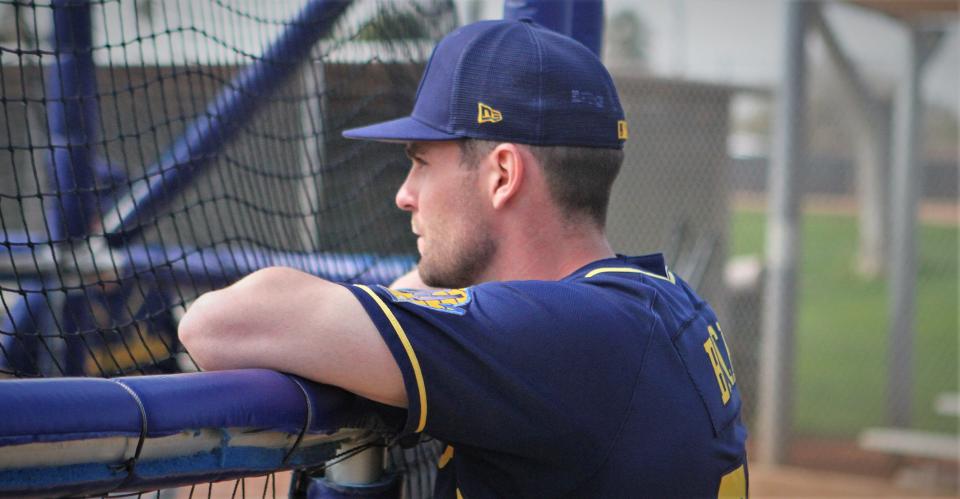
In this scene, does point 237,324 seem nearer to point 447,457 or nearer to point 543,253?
point 447,457

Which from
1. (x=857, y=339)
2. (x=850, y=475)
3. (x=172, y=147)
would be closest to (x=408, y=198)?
(x=172, y=147)

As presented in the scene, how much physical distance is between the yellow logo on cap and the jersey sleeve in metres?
0.38

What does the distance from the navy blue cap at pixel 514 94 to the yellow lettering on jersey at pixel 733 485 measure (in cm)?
59

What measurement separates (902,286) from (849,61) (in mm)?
1468

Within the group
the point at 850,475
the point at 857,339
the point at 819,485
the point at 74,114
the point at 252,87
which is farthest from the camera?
the point at 857,339

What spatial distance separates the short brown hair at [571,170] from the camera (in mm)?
1763

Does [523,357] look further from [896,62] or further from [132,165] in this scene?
[896,62]

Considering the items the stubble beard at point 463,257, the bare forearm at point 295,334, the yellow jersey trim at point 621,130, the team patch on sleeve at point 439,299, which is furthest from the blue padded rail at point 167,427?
the yellow jersey trim at point 621,130

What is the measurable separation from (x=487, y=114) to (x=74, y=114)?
156 cm

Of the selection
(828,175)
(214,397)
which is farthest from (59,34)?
(828,175)

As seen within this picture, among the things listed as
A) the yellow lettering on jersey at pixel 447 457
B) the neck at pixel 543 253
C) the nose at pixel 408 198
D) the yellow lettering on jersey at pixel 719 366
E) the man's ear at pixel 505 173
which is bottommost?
the yellow lettering on jersey at pixel 447 457

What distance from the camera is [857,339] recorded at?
11.3m

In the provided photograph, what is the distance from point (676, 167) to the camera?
22.2ft

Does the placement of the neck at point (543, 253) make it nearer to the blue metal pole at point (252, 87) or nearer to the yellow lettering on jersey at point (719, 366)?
the yellow lettering on jersey at point (719, 366)
